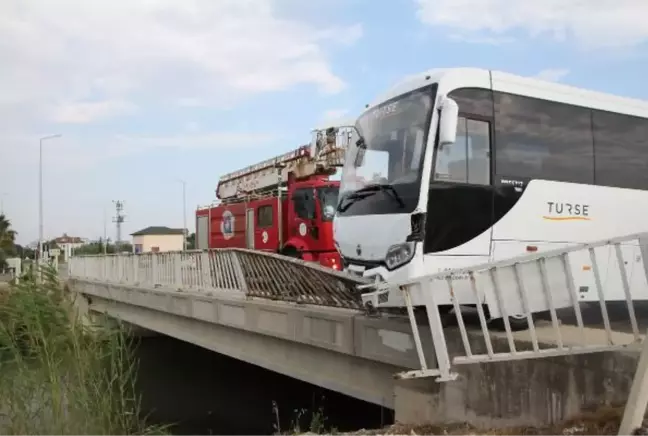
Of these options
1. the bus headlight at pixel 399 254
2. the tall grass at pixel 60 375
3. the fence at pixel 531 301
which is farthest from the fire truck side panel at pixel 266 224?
the fence at pixel 531 301

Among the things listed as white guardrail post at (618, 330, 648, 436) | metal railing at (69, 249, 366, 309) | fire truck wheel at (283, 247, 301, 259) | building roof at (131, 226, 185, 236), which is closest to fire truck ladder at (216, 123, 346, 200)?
fire truck wheel at (283, 247, 301, 259)

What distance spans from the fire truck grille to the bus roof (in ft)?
9.86

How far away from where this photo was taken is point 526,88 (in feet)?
24.5

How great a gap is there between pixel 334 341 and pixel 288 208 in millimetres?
10288

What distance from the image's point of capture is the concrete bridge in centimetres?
510

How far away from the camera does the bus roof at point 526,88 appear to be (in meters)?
6.96

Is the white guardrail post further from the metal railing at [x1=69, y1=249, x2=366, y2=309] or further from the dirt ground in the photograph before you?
the metal railing at [x1=69, y1=249, x2=366, y2=309]

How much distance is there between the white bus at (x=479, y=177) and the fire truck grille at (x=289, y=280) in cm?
167

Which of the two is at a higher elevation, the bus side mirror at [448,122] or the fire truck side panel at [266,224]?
the bus side mirror at [448,122]

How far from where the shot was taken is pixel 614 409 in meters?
4.55

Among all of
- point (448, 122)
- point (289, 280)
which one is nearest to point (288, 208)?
point (289, 280)

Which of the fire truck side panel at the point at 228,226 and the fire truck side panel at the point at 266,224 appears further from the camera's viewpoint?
the fire truck side panel at the point at 228,226

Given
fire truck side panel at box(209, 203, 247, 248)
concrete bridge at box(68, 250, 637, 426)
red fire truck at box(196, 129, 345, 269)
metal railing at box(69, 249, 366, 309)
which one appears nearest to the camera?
concrete bridge at box(68, 250, 637, 426)

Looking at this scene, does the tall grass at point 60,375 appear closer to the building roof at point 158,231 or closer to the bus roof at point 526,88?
the bus roof at point 526,88
